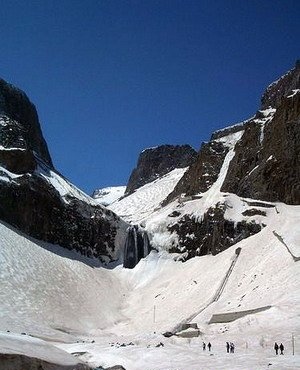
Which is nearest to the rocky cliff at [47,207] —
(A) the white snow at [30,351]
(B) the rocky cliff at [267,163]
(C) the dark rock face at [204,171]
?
(C) the dark rock face at [204,171]

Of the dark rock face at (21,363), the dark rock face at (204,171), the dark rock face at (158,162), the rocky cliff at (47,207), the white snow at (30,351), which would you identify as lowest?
the dark rock face at (21,363)

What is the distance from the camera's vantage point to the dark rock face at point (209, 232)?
60.1 m

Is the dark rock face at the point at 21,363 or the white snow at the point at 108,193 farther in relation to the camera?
the white snow at the point at 108,193

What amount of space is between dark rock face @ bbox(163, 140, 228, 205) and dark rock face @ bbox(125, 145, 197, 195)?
1907 inches

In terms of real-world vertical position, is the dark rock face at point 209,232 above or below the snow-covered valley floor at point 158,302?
above

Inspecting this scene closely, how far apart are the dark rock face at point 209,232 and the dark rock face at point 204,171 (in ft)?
33.4

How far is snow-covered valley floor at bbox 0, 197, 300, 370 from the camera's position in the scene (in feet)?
92.1

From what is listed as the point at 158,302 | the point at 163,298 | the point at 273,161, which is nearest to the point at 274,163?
the point at 273,161

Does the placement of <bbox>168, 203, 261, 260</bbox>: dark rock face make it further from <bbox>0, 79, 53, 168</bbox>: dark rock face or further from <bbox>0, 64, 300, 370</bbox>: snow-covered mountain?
<bbox>0, 79, 53, 168</bbox>: dark rock face

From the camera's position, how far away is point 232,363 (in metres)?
23.5

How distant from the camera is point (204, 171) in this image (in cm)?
8094

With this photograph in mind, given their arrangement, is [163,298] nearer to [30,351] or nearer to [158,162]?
[30,351]

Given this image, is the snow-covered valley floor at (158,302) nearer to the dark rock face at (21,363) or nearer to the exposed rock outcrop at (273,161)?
the exposed rock outcrop at (273,161)

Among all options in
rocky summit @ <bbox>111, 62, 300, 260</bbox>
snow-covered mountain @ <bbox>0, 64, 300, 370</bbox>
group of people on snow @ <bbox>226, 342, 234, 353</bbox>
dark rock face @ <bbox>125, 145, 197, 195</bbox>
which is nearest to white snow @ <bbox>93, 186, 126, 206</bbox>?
dark rock face @ <bbox>125, 145, 197, 195</bbox>
